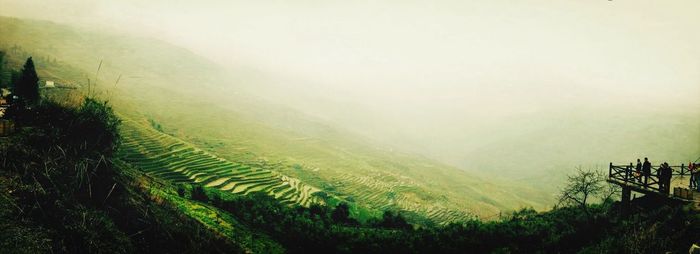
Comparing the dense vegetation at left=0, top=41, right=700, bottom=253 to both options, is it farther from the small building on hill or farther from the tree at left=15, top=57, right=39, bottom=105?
the tree at left=15, top=57, right=39, bottom=105

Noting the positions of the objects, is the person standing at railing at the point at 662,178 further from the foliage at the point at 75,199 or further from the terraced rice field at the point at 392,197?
the foliage at the point at 75,199

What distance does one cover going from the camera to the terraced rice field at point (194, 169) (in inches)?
1198

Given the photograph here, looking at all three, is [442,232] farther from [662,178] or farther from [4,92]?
[4,92]

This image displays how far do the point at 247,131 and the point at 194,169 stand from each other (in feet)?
127

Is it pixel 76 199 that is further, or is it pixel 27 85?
pixel 27 85

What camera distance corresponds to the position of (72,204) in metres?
14.8

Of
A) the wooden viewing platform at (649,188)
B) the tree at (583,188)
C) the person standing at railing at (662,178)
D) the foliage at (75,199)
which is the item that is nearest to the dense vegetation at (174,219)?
the foliage at (75,199)

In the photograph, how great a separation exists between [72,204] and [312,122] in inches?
4206

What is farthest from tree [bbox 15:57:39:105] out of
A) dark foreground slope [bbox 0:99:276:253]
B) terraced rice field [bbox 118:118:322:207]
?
dark foreground slope [bbox 0:99:276:253]

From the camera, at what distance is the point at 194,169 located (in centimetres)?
3250

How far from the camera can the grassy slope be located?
52531mm

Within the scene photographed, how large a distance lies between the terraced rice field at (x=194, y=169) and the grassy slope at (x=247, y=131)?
7.95 m

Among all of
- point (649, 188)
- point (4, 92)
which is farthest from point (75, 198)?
point (649, 188)

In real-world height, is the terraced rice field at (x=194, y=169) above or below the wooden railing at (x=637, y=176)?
below
